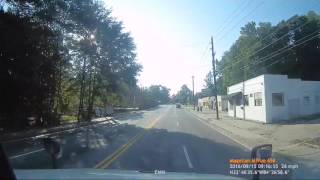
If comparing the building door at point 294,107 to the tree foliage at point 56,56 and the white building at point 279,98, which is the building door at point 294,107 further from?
the tree foliage at point 56,56

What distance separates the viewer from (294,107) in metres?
44.8

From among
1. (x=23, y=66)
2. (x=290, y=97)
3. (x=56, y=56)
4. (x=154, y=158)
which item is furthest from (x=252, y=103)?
(x=154, y=158)

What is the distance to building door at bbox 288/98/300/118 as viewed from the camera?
145ft

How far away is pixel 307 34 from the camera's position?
72.4 meters

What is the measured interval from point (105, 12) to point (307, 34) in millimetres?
32691

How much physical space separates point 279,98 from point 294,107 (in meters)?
2.27

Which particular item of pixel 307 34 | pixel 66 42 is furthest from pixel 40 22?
pixel 307 34

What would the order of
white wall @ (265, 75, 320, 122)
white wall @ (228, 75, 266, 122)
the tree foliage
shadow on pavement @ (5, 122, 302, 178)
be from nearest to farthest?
shadow on pavement @ (5, 122, 302, 178) < the tree foliage < white wall @ (265, 75, 320, 122) < white wall @ (228, 75, 266, 122)

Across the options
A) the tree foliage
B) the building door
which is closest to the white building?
the building door

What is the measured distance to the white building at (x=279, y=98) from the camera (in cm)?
4259

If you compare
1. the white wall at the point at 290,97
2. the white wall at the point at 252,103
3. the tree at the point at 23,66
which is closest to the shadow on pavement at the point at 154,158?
the tree at the point at 23,66

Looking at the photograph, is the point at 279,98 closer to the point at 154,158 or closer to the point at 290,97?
the point at 290,97

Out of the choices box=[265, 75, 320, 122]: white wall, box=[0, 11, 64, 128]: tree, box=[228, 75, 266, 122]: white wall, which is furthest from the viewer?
box=[228, 75, 266, 122]: white wall

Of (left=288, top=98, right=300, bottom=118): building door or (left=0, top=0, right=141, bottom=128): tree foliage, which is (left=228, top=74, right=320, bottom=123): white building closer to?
(left=288, top=98, right=300, bottom=118): building door
